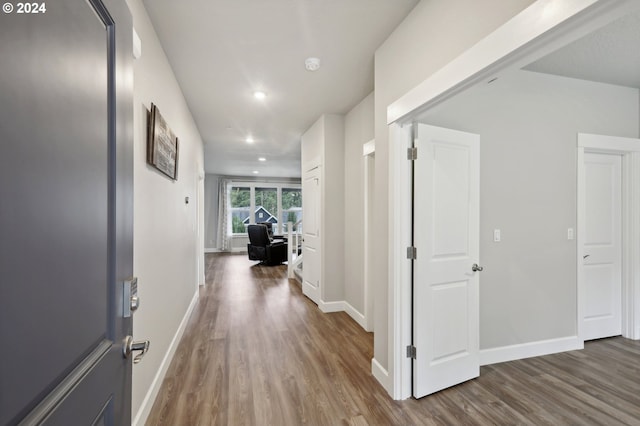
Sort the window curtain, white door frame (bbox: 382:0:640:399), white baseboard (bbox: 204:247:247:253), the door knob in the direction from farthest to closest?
white baseboard (bbox: 204:247:247:253) < the window curtain < white door frame (bbox: 382:0:640:399) < the door knob

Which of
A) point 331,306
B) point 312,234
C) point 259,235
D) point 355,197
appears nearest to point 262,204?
point 259,235

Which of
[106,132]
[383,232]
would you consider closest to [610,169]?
[383,232]

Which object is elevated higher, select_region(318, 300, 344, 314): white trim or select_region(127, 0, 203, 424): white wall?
select_region(127, 0, 203, 424): white wall

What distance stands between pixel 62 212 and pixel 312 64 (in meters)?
2.49

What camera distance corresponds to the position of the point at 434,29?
1757 millimetres

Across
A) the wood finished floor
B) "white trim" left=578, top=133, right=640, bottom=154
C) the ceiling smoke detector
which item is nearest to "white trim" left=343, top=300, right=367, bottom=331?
the wood finished floor

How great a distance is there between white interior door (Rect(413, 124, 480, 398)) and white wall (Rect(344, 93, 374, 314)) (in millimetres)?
1312

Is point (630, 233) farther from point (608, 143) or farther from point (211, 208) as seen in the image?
point (211, 208)

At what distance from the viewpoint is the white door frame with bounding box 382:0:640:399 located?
1025 millimetres

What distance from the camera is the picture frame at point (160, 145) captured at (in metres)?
1.97

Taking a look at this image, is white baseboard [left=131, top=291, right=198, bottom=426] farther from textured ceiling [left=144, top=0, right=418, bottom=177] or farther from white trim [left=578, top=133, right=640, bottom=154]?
white trim [left=578, top=133, right=640, bottom=154]

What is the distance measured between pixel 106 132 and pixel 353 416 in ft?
6.82

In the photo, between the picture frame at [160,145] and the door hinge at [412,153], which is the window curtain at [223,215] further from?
the door hinge at [412,153]

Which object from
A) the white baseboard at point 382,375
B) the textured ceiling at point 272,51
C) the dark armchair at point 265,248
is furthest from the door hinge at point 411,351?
the dark armchair at point 265,248
